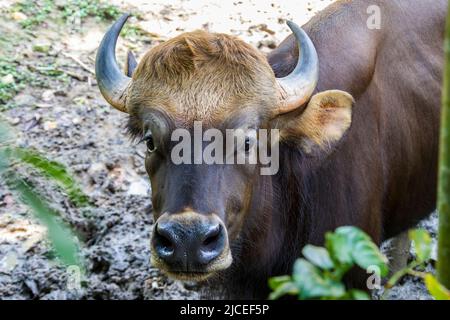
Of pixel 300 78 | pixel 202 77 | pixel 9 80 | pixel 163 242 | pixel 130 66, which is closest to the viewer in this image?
pixel 163 242

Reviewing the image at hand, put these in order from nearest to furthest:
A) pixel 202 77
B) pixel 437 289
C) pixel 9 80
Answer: pixel 437 289 < pixel 202 77 < pixel 9 80

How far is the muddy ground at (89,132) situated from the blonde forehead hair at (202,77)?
153 cm

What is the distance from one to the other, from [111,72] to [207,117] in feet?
3.03

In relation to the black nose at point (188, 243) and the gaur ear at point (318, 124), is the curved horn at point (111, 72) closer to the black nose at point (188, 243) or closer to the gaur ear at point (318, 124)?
the gaur ear at point (318, 124)

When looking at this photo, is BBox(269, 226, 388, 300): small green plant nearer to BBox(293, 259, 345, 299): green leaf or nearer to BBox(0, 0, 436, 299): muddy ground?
BBox(293, 259, 345, 299): green leaf

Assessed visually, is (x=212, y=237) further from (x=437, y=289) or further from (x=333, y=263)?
(x=437, y=289)

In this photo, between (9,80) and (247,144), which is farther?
(9,80)

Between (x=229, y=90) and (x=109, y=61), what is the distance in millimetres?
Result: 923

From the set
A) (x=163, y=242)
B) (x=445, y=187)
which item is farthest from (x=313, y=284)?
(x=163, y=242)

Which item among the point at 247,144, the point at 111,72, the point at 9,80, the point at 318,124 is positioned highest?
the point at 9,80

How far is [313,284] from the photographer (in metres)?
1.94

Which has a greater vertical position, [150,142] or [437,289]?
[150,142]

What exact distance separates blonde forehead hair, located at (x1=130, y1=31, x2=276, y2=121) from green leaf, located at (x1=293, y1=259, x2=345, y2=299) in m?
2.39

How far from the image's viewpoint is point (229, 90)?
442 cm
